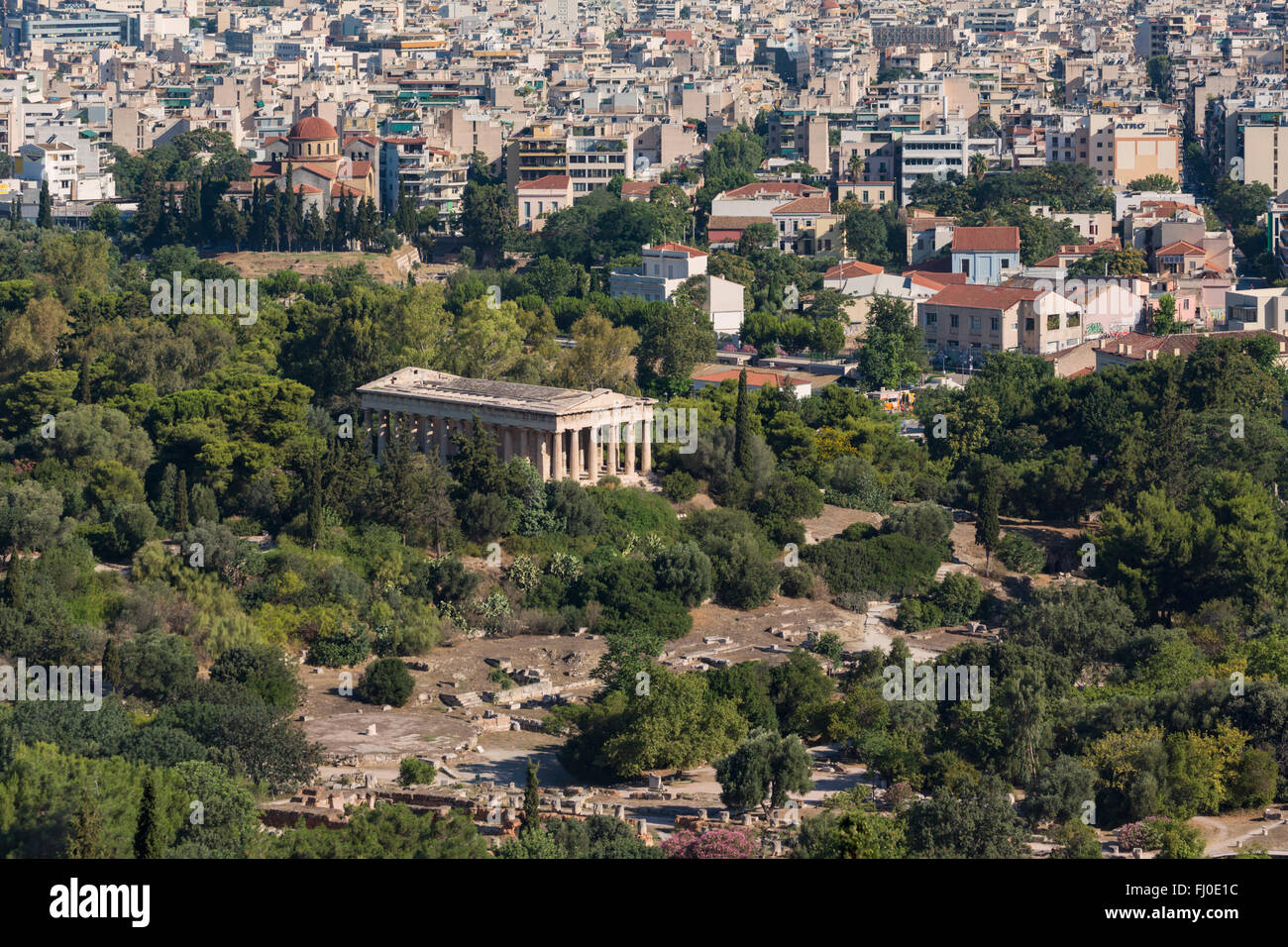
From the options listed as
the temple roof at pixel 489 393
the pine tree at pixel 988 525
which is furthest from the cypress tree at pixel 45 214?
the pine tree at pixel 988 525

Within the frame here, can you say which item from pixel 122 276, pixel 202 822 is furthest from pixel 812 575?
pixel 122 276

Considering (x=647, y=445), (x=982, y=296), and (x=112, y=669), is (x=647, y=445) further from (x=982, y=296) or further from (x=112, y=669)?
(x=982, y=296)

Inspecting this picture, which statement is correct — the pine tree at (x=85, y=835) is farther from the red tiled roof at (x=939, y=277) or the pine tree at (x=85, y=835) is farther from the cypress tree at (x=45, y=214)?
the cypress tree at (x=45, y=214)

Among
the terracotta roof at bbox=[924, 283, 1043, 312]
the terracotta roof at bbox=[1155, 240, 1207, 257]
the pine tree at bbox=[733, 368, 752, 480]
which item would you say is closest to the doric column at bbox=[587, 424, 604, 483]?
the pine tree at bbox=[733, 368, 752, 480]

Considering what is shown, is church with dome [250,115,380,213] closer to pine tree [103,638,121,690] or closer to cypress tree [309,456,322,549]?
cypress tree [309,456,322,549]
